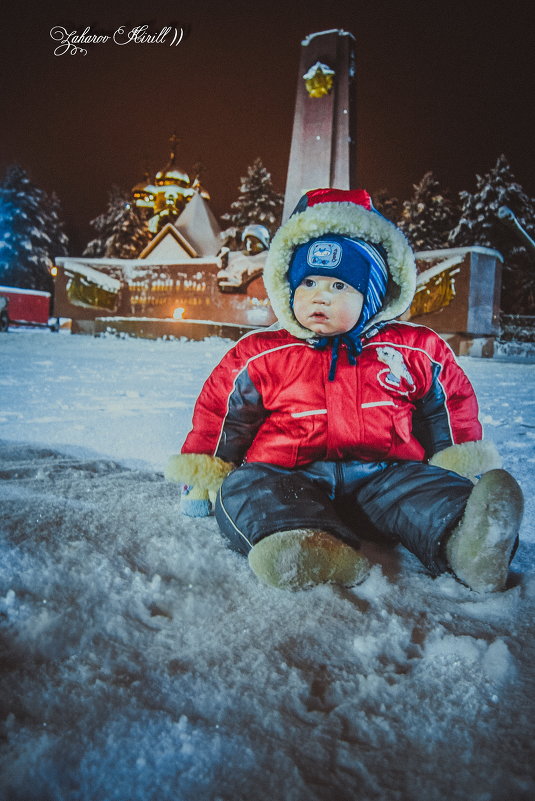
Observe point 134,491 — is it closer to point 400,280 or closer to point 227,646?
point 227,646

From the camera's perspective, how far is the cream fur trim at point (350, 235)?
1.96 meters

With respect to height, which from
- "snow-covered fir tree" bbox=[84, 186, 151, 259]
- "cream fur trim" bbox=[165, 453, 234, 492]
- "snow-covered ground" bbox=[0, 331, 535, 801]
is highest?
"snow-covered fir tree" bbox=[84, 186, 151, 259]

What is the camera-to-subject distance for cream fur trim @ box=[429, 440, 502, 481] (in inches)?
71.1

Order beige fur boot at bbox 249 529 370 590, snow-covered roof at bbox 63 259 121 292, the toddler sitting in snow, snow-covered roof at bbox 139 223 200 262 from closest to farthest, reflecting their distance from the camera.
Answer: beige fur boot at bbox 249 529 370 590 → the toddler sitting in snow → snow-covered roof at bbox 63 259 121 292 → snow-covered roof at bbox 139 223 200 262

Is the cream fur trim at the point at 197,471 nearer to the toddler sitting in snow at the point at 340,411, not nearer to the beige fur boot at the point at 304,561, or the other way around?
the toddler sitting in snow at the point at 340,411

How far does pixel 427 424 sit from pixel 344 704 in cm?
125

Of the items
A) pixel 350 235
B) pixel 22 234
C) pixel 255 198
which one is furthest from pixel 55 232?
pixel 350 235

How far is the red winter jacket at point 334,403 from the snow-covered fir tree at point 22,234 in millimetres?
Result: 37962

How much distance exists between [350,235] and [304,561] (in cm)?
124

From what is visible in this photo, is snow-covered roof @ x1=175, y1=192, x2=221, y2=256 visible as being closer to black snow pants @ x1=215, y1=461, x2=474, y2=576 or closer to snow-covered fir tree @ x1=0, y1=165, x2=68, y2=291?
snow-covered fir tree @ x1=0, y1=165, x2=68, y2=291

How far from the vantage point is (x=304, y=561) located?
1.29 meters

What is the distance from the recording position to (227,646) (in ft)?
3.43

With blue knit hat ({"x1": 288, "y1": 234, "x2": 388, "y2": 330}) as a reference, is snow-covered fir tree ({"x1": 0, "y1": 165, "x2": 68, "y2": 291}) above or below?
above

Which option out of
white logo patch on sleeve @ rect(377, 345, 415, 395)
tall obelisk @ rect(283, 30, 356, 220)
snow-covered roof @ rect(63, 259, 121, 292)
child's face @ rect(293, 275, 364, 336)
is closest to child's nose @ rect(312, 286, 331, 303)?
child's face @ rect(293, 275, 364, 336)
